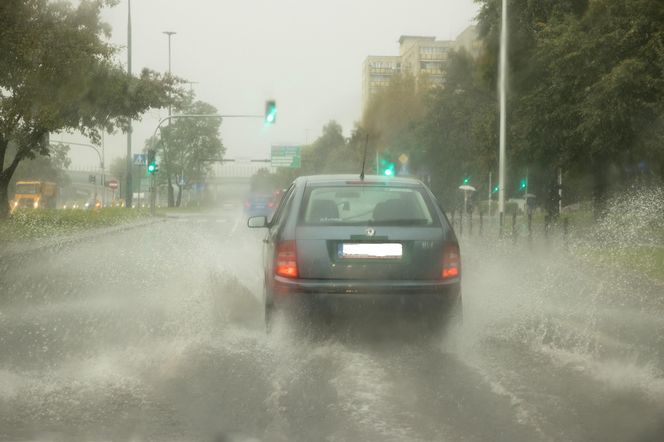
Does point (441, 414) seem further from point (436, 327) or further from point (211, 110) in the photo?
point (211, 110)

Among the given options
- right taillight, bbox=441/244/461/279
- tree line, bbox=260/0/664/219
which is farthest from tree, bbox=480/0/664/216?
right taillight, bbox=441/244/461/279

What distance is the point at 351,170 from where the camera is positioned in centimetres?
9700

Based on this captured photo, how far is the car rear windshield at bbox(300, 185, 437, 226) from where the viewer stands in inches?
279

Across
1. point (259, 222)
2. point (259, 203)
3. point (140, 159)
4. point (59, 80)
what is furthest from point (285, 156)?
point (259, 222)

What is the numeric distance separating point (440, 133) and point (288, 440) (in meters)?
52.5

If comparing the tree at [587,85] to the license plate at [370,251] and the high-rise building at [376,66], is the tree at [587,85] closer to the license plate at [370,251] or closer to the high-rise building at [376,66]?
the license plate at [370,251]

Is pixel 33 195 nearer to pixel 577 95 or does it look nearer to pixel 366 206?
pixel 577 95

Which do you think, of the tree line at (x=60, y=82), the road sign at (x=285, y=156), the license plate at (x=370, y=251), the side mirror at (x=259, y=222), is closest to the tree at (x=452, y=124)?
the tree line at (x=60, y=82)

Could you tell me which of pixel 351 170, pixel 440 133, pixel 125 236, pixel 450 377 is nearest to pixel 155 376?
pixel 450 377

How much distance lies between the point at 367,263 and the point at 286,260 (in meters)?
0.64

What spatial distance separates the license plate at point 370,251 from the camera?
22.5 feet

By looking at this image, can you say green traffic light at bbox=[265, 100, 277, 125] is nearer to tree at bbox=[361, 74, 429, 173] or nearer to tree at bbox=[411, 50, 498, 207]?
tree at bbox=[361, 74, 429, 173]

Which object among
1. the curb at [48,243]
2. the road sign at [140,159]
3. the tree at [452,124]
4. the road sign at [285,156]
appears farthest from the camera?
the road sign at [285,156]

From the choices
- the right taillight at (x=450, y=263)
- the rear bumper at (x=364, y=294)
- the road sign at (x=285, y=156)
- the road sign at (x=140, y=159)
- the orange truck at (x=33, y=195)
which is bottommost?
the orange truck at (x=33, y=195)
